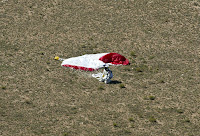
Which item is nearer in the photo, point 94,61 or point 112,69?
point 112,69

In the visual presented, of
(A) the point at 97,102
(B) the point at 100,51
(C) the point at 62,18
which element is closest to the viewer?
(A) the point at 97,102

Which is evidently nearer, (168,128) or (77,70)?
(168,128)

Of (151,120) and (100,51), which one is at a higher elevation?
(100,51)

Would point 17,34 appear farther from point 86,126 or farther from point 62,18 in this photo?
point 86,126

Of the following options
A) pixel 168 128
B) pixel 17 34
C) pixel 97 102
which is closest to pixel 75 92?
pixel 97 102

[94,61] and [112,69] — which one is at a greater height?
[94,61]
